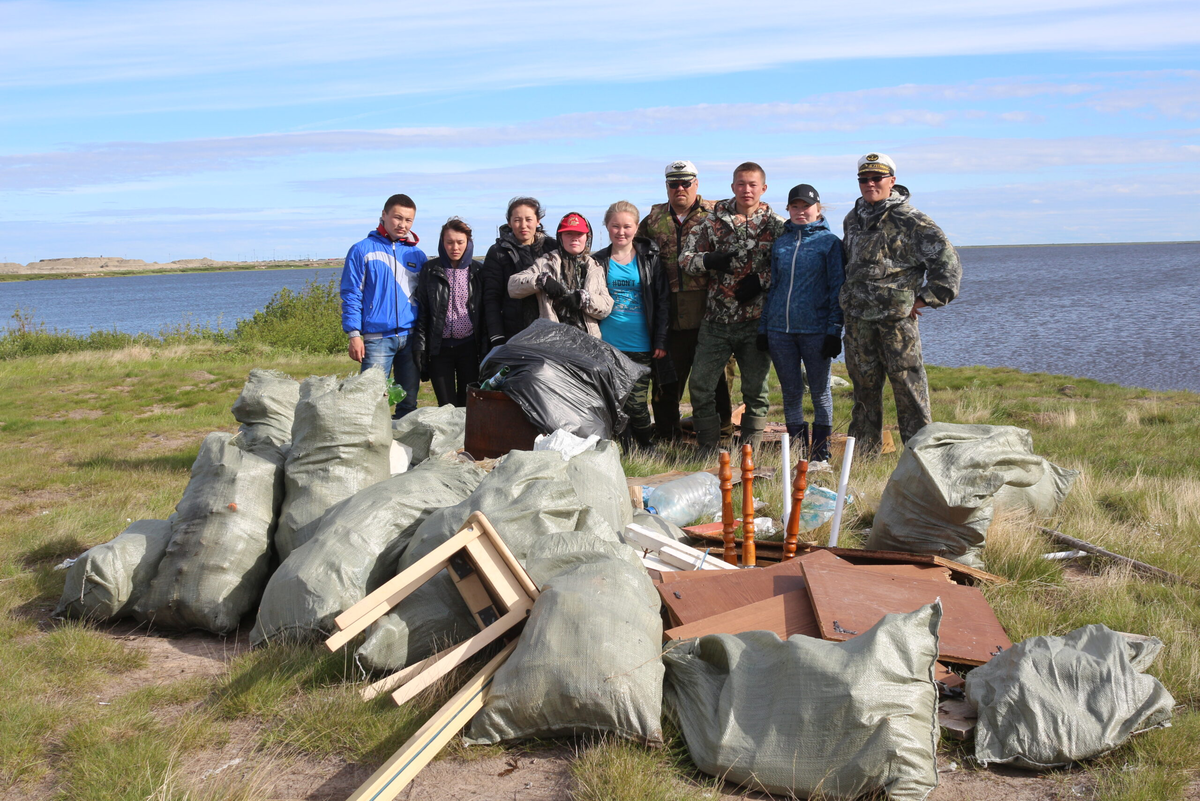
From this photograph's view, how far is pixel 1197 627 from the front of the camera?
3479mm

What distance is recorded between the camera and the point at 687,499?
5.05 metres

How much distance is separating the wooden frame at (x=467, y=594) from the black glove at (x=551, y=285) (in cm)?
314

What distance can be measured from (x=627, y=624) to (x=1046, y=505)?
10.2 feet

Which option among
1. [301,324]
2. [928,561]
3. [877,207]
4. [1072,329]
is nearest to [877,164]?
[877,207]

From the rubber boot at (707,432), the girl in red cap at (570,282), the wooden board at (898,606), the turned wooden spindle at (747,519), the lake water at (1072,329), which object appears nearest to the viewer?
the wooden board at (898,606)

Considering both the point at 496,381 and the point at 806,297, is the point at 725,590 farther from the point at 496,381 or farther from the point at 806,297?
the point at 806,297

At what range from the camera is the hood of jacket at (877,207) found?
594 cm

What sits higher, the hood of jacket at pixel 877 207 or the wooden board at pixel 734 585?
the hood of jacket at pixel 877 207

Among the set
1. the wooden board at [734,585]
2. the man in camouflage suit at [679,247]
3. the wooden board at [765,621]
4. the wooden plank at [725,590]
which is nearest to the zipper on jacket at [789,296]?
the man in camouflage suit at [679,247]

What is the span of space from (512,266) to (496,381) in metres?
1.30

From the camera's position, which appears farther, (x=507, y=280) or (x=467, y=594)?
(x=507, y=280)

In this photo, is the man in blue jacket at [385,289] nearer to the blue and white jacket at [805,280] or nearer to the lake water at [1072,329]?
the blue and white jacket at [805,280]

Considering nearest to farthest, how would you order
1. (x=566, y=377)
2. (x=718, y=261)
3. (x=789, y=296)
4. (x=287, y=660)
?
(x=287, y=660) < (x=566, y=377) < (x=789, y=296) < (x=718, y=261)

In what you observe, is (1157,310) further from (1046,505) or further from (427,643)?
(427,643)
